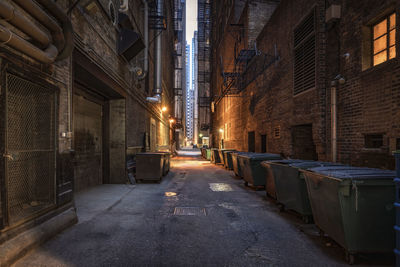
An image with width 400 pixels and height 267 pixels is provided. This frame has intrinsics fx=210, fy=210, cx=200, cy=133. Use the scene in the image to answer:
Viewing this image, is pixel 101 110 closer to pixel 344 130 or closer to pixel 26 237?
pixel 26 237

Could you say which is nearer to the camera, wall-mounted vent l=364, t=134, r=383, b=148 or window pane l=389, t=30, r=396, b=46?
window pane l=389, t=30, r=396, b=46

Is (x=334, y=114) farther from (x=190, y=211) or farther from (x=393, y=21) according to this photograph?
(x=190, y=211)

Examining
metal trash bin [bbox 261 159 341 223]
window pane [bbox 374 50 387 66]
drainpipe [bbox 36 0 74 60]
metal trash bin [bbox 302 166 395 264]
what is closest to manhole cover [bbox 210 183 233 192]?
metal trash bin [bbox 261 159 341 223]

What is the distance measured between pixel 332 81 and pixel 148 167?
23.7ft

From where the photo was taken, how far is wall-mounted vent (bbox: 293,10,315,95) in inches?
294

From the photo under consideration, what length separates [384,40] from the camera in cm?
502

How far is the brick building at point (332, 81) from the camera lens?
15.9ft

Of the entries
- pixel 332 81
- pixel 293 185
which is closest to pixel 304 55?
pixel 332 81

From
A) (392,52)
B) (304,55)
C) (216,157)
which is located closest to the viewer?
(392,52)

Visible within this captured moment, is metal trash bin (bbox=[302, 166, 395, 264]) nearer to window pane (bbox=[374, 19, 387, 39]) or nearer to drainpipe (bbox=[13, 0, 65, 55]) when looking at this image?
window pane (bbox=[374, 19, 387, 39])

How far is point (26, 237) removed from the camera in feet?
10.3

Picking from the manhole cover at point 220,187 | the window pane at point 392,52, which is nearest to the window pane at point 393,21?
the window pane at point 392,52

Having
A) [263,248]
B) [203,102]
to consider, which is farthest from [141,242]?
[203,102]

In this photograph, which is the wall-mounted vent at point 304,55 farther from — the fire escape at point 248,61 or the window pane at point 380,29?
the window pane at point 380,29
